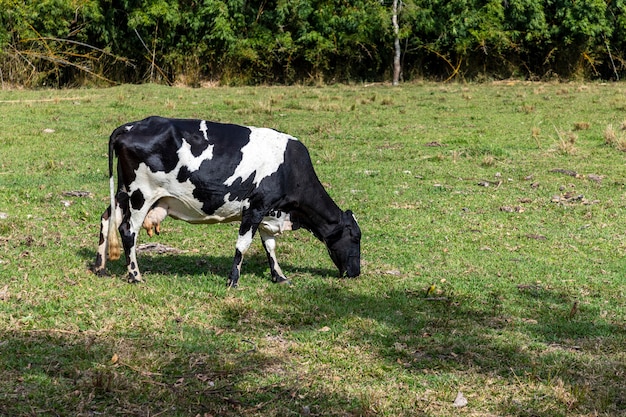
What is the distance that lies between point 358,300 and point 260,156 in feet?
5.69

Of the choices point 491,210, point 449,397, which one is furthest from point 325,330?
point 491,210

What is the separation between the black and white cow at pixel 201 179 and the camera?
7.97m

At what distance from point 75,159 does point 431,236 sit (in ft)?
24.0

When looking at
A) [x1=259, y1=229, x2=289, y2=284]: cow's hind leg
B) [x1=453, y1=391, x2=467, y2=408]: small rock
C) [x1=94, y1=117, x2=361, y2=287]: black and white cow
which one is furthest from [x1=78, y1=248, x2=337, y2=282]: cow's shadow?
[x1=453, y1=391, x2=467, y2=408]: small rock

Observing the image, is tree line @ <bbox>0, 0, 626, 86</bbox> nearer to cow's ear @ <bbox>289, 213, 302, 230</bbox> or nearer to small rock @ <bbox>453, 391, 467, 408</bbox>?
cow's ear @ <bbox>289, 213, 302, 230</bbox>

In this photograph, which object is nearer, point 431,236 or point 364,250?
point 364,250

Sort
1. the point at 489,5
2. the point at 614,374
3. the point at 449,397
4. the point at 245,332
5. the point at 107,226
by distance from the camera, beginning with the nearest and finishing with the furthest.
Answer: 1. the point at 449,397
2. the point at 614,374
3. the point at 245,332
4. the point at 107,226
5. the point at 489,5

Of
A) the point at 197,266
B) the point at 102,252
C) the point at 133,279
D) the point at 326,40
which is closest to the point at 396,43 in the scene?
the point at 326,40

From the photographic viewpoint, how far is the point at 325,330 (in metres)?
7.14

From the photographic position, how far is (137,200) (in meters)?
8.05

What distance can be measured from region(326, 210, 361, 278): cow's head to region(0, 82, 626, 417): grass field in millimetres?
176

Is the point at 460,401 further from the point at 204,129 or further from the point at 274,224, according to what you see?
the point at 204,129

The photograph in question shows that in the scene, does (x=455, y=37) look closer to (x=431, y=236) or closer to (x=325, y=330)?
(x=431, y=236)

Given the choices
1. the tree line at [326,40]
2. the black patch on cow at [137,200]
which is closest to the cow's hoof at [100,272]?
the black patch on cow at [137,200]
